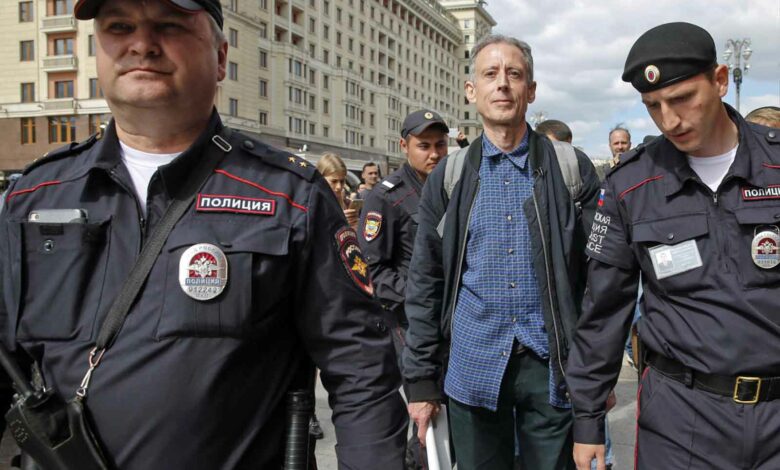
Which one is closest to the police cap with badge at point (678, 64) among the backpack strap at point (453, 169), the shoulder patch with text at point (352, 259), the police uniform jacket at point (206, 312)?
the backpack strap at point (453, 169)

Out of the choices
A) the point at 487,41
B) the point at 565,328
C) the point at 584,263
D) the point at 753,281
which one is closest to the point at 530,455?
the point at 565,328

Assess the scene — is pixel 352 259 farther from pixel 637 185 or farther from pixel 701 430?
pixel 701 430

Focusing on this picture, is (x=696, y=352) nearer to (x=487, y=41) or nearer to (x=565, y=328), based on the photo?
(x=565, y=328)

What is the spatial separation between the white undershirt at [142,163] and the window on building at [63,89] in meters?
42.5

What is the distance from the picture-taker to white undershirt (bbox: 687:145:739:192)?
221cm

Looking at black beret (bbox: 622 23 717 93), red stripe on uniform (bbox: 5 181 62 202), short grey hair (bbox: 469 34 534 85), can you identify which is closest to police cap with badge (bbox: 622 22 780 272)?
black beret (bbox: 622 23 717 93)

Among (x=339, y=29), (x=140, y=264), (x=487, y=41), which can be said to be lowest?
(x=140, y=264)

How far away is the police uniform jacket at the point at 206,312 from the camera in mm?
1477

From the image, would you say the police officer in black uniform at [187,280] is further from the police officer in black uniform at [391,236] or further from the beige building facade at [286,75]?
the beige building facade at [286,75]

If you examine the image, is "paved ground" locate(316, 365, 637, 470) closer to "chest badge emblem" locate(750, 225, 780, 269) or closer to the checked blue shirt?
the checked blue shirt

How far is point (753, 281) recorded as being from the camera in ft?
6.73

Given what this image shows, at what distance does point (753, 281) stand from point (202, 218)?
1685 mm

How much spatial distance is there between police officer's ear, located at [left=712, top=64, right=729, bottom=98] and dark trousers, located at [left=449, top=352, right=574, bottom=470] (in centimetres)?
127

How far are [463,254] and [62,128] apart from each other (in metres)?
41.8
